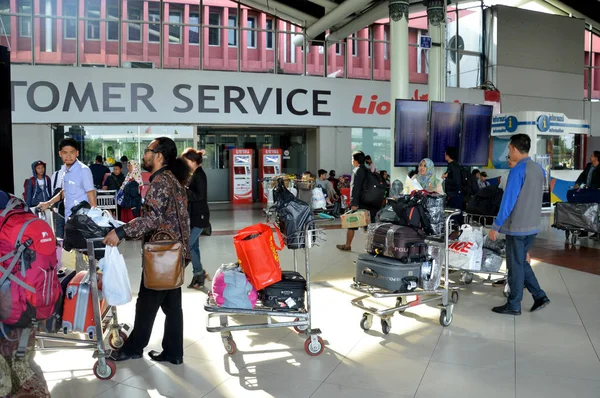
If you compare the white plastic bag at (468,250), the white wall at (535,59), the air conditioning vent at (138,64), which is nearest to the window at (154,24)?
the air conditioning vent at (138,64)

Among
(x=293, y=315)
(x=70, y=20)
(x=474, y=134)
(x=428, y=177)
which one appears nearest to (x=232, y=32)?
(x=70, y=20)

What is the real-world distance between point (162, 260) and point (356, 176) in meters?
4.52

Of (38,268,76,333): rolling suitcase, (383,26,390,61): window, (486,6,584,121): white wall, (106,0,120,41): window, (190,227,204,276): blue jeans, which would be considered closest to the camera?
(38,268,76,333): rolling suitcase

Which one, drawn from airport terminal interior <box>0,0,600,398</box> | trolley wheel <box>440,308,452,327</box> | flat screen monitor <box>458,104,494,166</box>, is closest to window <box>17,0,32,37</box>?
airport terminal interior <box>0,0,600,398</box>

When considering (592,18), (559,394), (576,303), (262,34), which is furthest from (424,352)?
(592,18)

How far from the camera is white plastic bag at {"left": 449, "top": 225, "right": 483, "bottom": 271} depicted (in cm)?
541

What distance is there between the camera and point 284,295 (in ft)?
13.0

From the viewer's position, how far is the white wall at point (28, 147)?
14.0 m

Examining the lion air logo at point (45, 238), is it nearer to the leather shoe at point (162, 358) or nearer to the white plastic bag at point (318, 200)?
the leather shoe at point (162, 358)

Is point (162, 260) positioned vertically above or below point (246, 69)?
below

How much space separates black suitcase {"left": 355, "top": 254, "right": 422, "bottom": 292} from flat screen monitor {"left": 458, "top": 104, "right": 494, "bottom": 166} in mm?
7834

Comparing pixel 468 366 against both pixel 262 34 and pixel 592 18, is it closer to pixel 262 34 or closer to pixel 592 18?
pixel 262 34

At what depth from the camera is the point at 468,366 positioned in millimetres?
3666

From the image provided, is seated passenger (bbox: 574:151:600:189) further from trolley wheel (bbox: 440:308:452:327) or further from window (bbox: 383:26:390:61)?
window (bbox: 383:26:390:61)
